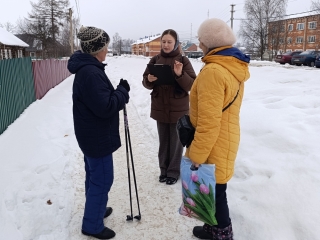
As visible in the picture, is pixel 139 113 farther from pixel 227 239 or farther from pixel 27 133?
pixel 227 239

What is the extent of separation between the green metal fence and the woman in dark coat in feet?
12.4

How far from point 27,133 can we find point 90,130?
3.70m

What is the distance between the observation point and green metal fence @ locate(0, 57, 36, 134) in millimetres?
6258

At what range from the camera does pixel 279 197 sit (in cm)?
302

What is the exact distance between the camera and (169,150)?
13.3 ft

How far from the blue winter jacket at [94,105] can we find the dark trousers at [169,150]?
131 cm

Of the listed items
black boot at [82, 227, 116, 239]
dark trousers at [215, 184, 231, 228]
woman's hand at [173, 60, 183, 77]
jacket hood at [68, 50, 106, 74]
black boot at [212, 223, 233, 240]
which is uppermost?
jacket hood at [68, 50, 106, 74]

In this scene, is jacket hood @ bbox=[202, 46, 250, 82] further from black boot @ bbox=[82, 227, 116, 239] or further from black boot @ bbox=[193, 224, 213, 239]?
black boot @ bbox=[82, 227, 116, 239]

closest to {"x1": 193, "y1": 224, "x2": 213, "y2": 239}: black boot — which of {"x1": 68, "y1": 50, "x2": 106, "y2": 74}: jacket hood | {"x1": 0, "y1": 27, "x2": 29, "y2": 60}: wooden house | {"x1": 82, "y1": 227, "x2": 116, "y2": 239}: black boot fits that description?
{"x1": 82, "y1": 227, "x2": 116, "y2": 239}: black boot

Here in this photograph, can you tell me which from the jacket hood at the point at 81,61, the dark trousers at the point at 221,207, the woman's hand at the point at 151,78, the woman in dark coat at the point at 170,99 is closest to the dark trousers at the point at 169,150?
the woman in dark coat at the point at 170,99

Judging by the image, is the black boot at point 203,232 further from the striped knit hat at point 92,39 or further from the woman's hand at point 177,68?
the striped knit hat at point 92,39

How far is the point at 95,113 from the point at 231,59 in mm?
1182

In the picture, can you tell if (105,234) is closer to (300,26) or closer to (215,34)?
(215,34)

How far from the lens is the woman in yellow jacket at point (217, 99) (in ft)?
7.09
